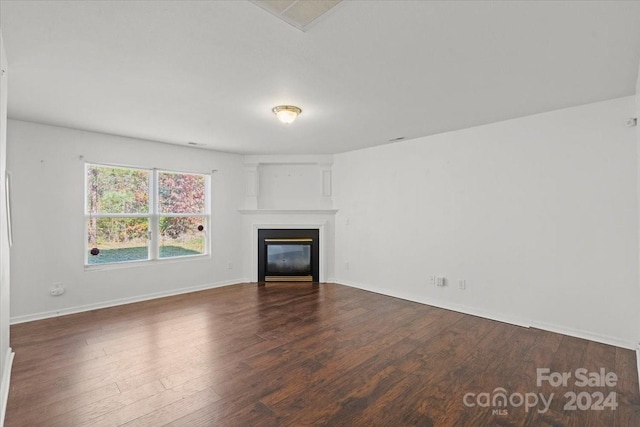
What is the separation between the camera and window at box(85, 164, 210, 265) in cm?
436

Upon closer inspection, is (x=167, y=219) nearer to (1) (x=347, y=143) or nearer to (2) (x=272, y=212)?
(2) (x=272, y=212)

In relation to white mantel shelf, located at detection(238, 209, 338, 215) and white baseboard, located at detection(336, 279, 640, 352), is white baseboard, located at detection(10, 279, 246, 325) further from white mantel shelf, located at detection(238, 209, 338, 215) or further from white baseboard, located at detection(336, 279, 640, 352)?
white baseboard, located at detection(336, 279, 640, 352)

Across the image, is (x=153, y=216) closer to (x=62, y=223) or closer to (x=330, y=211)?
(x=62, y=223)

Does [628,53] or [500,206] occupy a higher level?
[628,53]

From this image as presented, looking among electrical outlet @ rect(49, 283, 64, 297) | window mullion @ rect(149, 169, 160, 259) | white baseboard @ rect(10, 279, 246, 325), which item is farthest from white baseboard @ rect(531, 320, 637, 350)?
electrical outlet @ rect(49, 283, 64, 297)

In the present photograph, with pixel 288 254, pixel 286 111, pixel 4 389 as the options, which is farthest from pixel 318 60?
pixel 288 254

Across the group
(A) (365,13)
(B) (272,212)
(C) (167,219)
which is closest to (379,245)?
(B) (272,212)

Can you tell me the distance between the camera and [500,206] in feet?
12.4

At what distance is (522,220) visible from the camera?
11.8 ft

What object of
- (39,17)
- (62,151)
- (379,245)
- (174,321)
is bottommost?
(174,321)

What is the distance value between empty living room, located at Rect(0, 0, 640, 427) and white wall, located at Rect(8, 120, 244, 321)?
3 cm

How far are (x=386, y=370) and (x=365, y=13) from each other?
261 centimetres

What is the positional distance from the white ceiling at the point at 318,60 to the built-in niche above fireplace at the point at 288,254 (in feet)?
8.91

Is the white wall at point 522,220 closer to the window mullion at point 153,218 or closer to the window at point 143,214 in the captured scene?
the window at point 143,214
